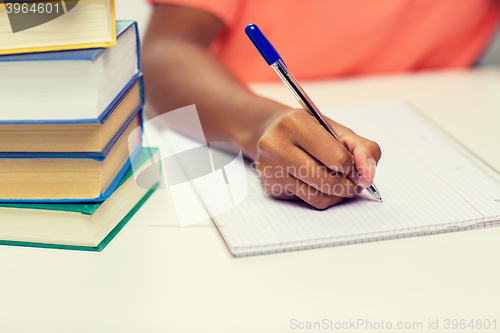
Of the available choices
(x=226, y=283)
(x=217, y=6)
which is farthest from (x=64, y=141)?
(x=217, y=6)

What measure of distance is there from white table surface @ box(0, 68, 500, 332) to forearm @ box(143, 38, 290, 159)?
18 cm

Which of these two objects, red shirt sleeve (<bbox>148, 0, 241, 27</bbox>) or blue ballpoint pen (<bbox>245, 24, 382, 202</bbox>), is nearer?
blue ballpoint pen (<bbox>245, 24, 382, 202</bbox>)

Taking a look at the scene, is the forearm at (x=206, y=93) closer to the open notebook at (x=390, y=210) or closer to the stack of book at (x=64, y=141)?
the open notebook at (x=390, y=210)

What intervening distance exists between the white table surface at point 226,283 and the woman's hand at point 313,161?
0.23ft

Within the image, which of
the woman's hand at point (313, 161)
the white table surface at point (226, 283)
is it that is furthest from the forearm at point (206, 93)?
the white table surface at point (226, 283)

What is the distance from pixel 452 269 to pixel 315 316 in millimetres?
146

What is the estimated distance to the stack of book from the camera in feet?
1.30

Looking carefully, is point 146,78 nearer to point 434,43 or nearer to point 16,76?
point 16,76

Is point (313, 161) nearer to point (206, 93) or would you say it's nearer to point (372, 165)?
point (372, 165)

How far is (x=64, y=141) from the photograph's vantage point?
0.42 m

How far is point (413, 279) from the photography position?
396 mm

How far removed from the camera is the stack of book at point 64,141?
0.40m

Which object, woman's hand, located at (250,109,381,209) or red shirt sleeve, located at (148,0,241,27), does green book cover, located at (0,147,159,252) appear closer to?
woman's hand, located at (250,109,381,209)

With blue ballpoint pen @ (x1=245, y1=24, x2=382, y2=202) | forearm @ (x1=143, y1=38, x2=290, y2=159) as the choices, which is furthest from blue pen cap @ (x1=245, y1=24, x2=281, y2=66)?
forearm @ (x1=143, y1=38, x2=290, y2=159)
